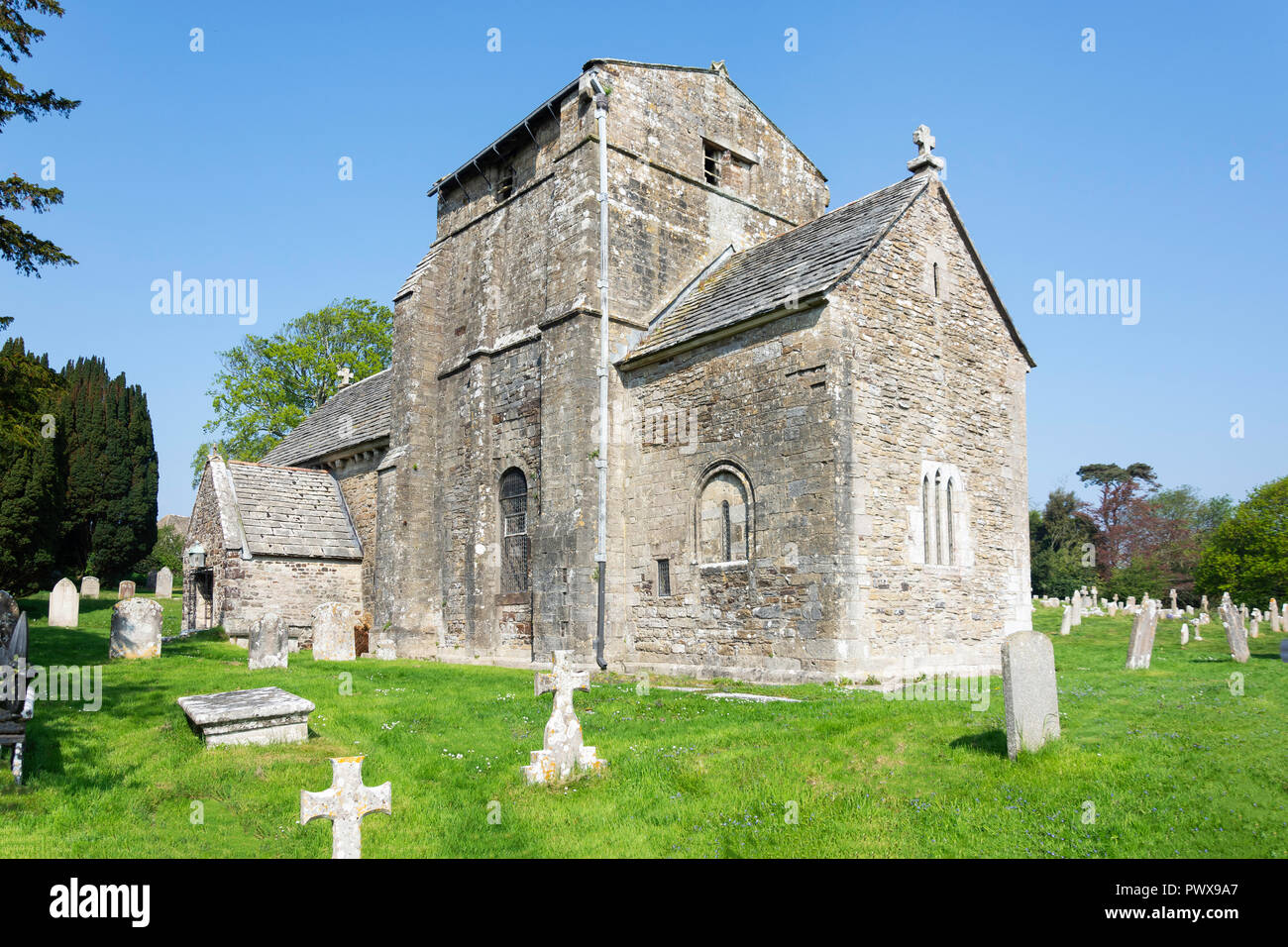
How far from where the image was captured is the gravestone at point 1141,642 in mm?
16375

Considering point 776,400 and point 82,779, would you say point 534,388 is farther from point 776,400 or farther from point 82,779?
point 82,779

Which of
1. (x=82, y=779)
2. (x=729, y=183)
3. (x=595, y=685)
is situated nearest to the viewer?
(x=82, y=779)

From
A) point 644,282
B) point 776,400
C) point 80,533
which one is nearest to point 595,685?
point 776,400

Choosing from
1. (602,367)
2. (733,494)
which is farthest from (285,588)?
(733,494)

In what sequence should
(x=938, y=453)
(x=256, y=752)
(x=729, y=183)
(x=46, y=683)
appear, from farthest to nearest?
(x=729, y=183), (x=938, y=453), (x=46, y=683), (x=256, y=752)

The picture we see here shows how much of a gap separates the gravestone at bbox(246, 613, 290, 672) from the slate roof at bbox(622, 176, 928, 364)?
867 cm

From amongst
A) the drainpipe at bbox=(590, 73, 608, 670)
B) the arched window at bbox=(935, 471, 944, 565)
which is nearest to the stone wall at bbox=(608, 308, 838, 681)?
the drainpipe at bbox=(590, 73, 608, 670)

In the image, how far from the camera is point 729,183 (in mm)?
21688

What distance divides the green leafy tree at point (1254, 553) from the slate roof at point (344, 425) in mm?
38361

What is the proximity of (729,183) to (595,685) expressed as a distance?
1324 centimetres

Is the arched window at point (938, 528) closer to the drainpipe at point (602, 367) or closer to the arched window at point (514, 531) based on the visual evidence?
the drainpipe at point (602, 367)

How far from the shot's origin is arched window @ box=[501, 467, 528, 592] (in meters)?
20.2

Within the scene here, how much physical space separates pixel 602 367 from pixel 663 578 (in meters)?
4.62

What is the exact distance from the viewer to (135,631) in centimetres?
1614
